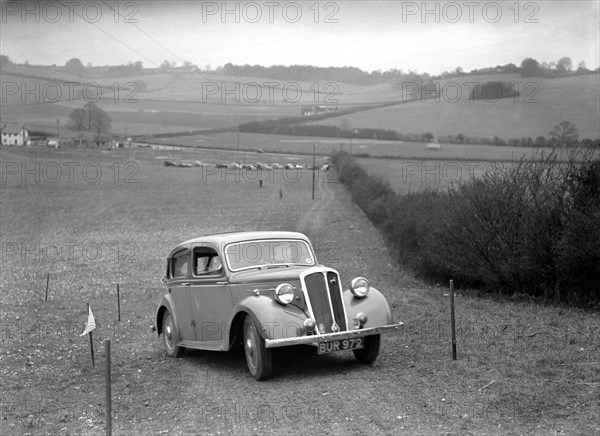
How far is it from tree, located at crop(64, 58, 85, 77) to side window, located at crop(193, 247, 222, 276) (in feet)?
141

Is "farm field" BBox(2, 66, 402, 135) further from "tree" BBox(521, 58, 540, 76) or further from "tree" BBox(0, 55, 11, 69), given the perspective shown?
"tree" BBox(521, 58, 540, 76)

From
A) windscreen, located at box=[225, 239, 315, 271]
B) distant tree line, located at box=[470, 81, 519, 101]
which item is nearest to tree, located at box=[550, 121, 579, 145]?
distant tree line, located at box=[470, 81, 519, 101]

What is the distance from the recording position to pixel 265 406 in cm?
911

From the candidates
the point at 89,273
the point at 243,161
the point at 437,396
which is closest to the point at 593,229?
the point at 437,396

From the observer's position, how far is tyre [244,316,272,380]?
10445mm

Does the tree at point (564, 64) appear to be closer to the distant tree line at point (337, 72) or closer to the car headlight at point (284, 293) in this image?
the distant tree line at point (337, 72)

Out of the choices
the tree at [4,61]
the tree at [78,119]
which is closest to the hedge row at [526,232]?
the tree at [4,61]

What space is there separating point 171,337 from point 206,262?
1.64 m

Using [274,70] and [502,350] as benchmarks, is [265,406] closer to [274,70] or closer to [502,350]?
[502,350]

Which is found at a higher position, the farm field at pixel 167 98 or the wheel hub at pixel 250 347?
the farm field at pixel 167 98

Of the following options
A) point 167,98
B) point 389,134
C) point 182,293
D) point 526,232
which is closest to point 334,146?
point 389,134

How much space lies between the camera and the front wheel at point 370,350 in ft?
36.6

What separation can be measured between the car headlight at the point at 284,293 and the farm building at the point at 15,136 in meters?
48.3

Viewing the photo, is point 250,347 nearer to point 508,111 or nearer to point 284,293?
point 284,293
